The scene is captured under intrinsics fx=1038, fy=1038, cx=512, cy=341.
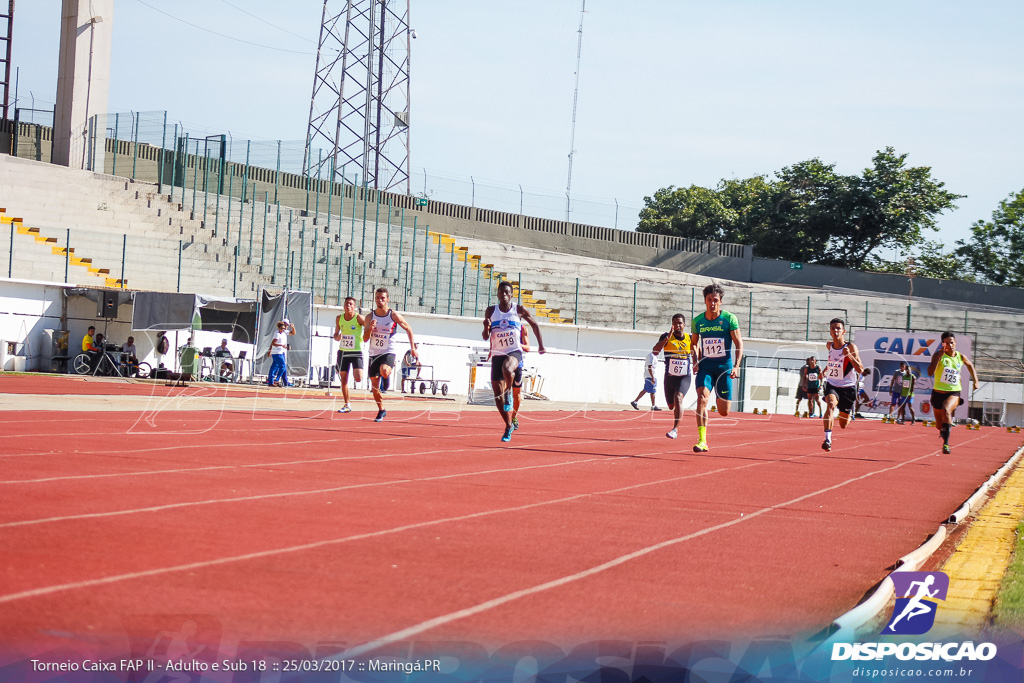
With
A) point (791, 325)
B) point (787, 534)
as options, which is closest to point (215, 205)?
point (791, 325)

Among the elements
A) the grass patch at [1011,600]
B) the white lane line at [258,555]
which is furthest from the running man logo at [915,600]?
the white lane line at [258,555]

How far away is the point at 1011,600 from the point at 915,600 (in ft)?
2.76

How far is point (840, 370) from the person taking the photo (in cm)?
1669

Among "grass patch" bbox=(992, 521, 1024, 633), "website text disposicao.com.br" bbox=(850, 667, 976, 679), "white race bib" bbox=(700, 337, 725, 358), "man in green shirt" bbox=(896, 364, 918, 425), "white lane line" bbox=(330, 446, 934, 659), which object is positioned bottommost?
"white lane line" bbox=(330, 446, 934, 659)

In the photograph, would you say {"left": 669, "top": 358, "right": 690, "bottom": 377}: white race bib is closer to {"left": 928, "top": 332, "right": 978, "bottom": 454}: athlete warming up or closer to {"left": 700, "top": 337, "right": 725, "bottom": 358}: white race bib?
{"left": 700, "top": 337, "right": 725, "bottom": 358}: white race bib

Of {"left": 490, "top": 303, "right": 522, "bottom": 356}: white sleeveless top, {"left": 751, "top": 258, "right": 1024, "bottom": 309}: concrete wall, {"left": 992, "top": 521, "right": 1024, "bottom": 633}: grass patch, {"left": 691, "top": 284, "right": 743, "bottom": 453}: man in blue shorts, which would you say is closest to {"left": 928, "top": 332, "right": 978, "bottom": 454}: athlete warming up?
{"left": 691, "top": 284, "right": 743, "bottom": 453}: man in blue shorts

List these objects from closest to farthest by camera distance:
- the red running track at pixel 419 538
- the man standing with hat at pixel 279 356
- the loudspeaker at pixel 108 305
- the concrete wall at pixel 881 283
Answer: the red running track at pixel 419 538, the man standing with hat at pixel 279 356, the loudspeaker at pixel 108 305, the concrete wall at pixel 881 283

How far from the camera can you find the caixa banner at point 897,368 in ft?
114

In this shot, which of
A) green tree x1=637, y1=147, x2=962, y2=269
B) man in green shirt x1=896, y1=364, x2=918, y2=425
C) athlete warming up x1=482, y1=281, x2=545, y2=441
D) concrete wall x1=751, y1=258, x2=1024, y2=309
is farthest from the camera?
green tree x1=637, y1=147, x2=962, y2=269

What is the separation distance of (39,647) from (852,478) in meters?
9.90

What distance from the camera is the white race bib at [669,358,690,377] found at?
48.2ft

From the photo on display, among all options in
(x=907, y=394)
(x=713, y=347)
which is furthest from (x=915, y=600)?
(x=907, y=394)

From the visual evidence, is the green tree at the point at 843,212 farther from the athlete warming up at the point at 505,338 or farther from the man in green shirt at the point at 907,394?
the athlete warming up at the point at 505,338

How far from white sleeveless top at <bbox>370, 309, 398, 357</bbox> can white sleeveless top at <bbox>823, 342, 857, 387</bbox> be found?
699cm
